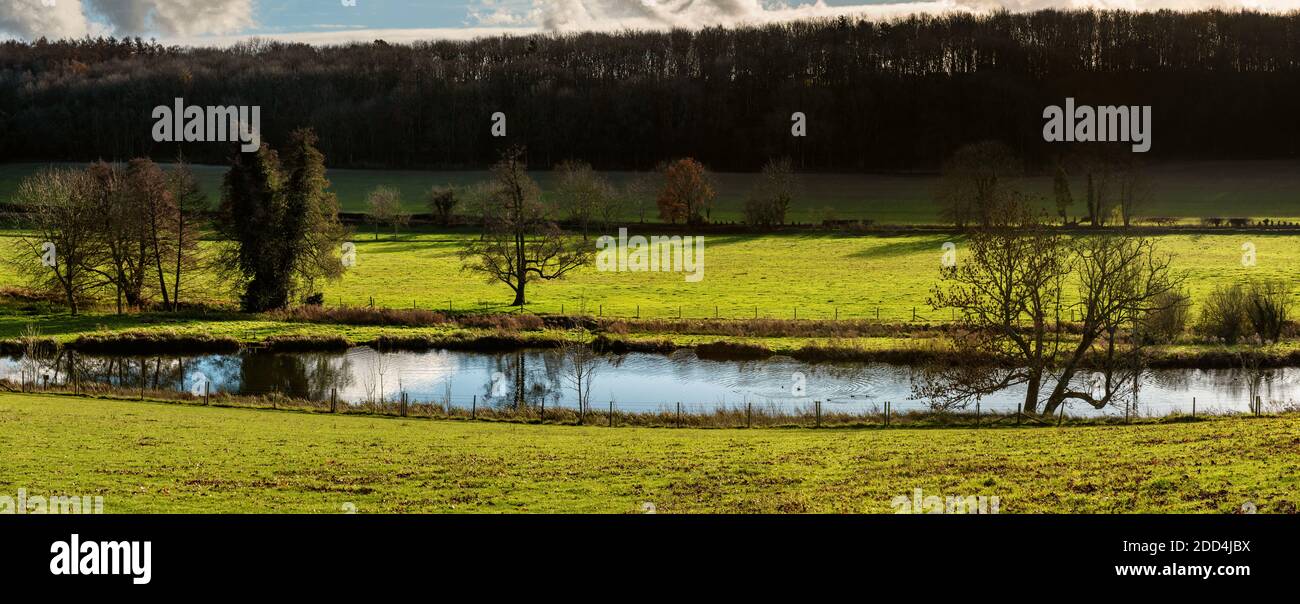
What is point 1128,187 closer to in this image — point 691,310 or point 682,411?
point 691,310

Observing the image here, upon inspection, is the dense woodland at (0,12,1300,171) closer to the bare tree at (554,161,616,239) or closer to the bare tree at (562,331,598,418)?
the bare tree at (554,161,616,239)

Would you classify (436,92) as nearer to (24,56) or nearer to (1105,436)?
(24,56)

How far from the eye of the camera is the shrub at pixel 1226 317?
50.3 m

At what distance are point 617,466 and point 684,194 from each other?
80.7 m

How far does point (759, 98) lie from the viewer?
16300cm

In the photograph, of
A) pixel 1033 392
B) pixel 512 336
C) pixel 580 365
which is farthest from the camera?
pixel 512 336

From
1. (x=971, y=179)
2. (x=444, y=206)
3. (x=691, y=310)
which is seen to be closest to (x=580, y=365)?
(x=691, y=310)

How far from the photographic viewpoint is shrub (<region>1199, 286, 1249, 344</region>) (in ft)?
165

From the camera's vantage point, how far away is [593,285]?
7056cm
